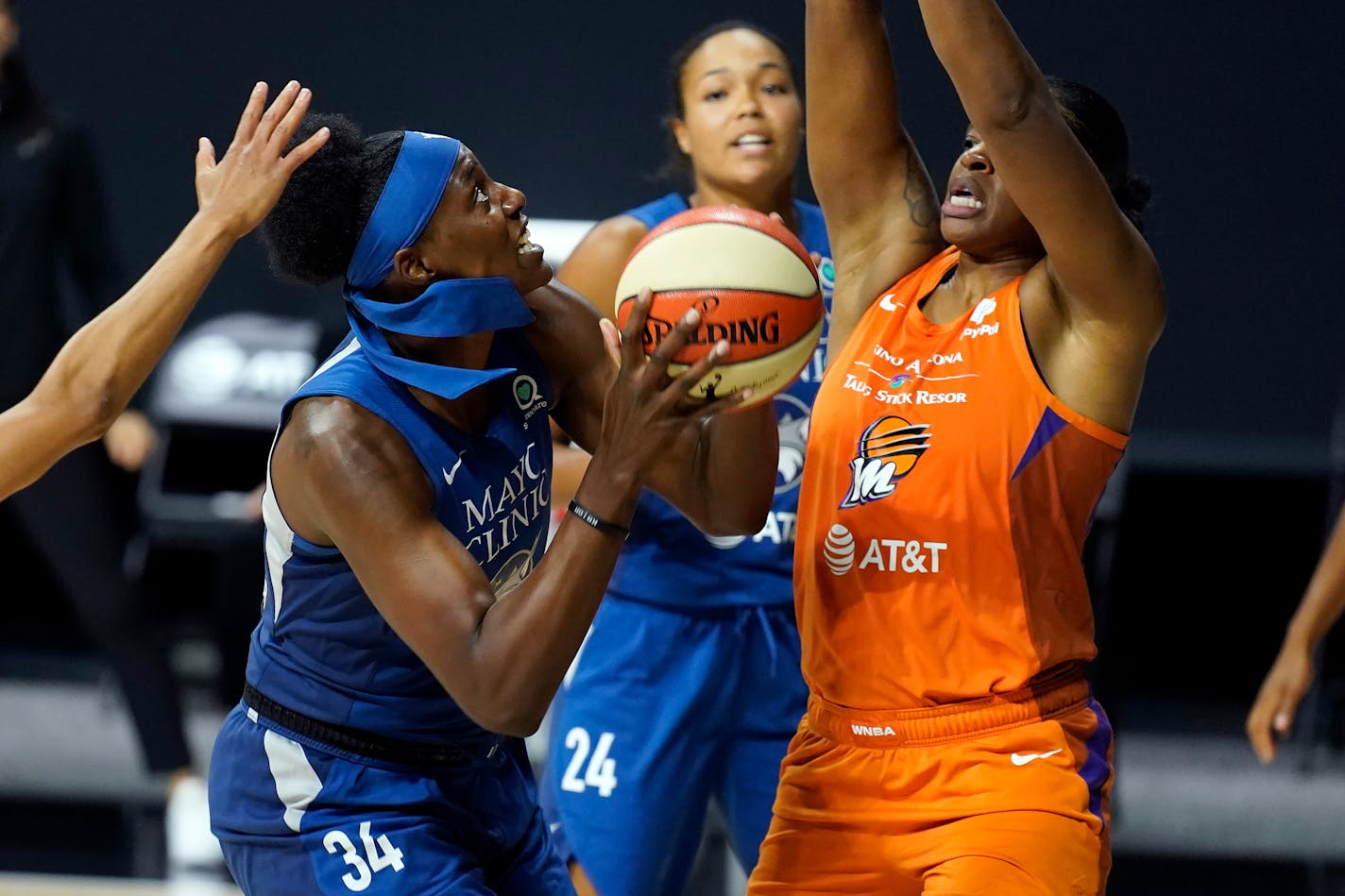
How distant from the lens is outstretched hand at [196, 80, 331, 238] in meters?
2.35

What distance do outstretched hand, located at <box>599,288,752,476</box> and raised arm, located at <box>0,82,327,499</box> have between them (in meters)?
0.58

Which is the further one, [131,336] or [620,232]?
[620,232]

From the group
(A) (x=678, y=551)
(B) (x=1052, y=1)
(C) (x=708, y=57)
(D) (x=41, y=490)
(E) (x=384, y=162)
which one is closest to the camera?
(E) (x=384, y=162)

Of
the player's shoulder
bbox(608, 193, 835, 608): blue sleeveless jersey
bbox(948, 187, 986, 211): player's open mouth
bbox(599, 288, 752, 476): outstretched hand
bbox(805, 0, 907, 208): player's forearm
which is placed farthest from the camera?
the player's shoulder

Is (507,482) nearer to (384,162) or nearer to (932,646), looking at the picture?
(384,162)

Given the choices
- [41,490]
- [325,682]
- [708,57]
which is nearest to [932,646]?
[325,682]

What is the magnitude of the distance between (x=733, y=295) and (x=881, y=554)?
0.47m

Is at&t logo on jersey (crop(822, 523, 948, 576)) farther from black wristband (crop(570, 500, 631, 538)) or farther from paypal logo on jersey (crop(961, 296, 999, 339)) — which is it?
black wristband (crop(570, 500, 631, 538))

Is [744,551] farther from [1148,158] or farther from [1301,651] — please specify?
[1148,158]

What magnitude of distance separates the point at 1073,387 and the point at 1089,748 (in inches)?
20.2

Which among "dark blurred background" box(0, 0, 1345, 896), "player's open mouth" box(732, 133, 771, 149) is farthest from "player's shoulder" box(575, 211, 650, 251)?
"dark blurred background" box(0, 0, 1345, 896)

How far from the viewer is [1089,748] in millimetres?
2477

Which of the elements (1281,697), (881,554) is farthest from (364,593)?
(1281,697)

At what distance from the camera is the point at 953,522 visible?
8.09 ft
